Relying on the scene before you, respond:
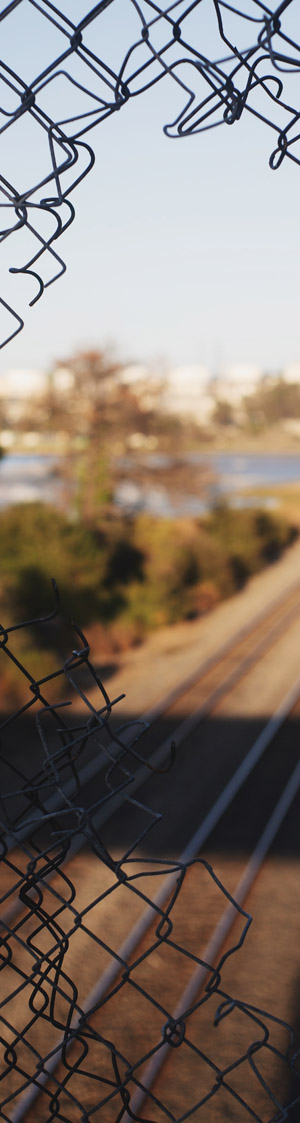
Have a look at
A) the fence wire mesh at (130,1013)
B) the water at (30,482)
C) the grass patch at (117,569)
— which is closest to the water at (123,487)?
the water at (30,482)

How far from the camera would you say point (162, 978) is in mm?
5410

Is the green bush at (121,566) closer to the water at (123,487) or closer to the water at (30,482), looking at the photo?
the water at (123,487)

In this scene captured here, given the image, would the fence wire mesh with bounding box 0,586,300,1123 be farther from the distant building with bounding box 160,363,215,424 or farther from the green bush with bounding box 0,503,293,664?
the distant building with bounding box 160,363,215,424

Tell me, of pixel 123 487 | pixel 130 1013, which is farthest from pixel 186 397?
pixel 130 1013

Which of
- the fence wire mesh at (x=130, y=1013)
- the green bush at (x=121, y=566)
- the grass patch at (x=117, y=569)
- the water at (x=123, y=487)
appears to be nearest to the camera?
the fence wire mesh at (x=130, y=1013)

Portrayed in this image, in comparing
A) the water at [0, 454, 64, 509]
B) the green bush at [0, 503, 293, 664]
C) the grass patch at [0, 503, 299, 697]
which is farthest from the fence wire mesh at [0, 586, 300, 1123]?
the water at [0, 454, 64, 509]

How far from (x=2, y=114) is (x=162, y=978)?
207 inches

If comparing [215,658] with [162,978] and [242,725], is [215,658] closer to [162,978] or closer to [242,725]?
[242,725]

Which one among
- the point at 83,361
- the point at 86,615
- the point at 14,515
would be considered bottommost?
the point at 86,615

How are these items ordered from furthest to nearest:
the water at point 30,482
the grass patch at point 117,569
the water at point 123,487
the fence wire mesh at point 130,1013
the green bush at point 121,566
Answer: the water at point 123,487 < the water at point 30,482 < the green bush at point 121,566 < the grass patch at point 117,569 < the fence wire mesh at point 130,1013

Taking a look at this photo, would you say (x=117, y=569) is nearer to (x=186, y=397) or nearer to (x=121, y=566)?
(x=121, y=566)

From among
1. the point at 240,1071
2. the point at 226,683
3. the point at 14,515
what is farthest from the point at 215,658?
the point at 240,1071

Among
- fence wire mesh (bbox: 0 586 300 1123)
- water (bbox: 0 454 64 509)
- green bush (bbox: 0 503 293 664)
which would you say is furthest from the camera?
water (bbox: 0 454 64 509)

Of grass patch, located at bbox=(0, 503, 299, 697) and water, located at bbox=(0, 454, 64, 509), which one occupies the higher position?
water, located at bbox=(0, 454, 64, 509)
